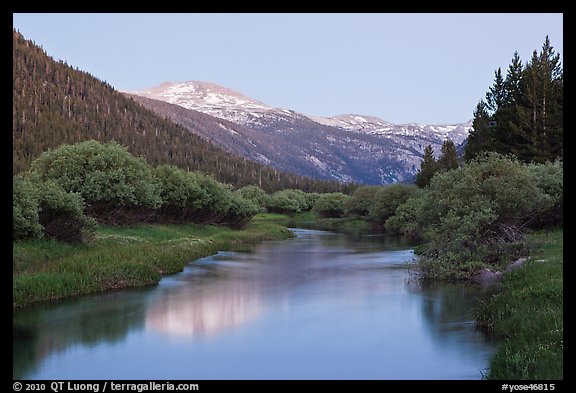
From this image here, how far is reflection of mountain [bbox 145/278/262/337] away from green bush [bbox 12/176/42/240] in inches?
326

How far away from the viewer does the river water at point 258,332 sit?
17.2m

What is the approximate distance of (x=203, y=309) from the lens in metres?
26.0

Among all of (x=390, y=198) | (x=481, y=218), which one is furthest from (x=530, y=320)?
(x=390, y=198)

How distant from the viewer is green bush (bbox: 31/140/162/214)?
4388 centimetres

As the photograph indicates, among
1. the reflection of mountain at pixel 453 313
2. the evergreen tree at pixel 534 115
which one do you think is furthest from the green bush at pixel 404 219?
the reflection of mountain at pixel 453 313

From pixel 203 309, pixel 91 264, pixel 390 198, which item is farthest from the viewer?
pixel 390 198

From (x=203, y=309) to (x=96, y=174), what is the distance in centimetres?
2327

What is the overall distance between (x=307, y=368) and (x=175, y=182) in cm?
4602

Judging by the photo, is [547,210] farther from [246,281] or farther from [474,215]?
[246,281]

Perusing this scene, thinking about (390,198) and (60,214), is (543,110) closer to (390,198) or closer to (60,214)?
(390,198)

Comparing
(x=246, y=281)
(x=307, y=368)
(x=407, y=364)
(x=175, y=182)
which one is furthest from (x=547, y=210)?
(x=175, y=182)

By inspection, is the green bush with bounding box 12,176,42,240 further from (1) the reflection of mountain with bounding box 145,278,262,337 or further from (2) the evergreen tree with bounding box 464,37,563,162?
(2) the evergreen tree with bounding box 464,37,563,162

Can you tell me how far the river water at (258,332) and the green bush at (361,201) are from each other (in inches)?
2912

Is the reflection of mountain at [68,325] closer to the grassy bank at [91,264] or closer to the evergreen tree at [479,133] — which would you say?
the grassy bank at [91,264]
